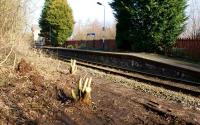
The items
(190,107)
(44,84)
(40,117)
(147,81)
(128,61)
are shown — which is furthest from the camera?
(128,61)

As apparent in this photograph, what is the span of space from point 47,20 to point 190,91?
4619 centimetres

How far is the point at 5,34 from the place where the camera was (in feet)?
48.2

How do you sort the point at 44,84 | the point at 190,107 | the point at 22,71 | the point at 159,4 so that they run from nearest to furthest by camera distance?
the point at 190,107
the point at 44,84
the point at 22,71
the point at 159,4

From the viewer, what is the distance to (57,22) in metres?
58.2

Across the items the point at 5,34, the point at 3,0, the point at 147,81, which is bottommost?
the point at 147,81

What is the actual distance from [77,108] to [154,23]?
18.4 m

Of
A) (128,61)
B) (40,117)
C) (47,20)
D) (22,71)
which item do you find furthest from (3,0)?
(47,20)

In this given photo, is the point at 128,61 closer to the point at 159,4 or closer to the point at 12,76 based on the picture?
the point at 159,4

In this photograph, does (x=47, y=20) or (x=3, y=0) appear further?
(x=47, y=20)

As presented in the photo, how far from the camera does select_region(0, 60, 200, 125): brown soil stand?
30.6 ft

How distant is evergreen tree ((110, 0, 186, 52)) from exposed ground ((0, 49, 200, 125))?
13970 millimetres

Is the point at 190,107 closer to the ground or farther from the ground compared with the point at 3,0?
closer to the ground

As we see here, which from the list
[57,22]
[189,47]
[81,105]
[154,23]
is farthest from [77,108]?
[57,22]

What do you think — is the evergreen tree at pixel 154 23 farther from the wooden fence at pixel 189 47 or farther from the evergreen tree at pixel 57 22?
the evergreen tree at pixel 57 22
